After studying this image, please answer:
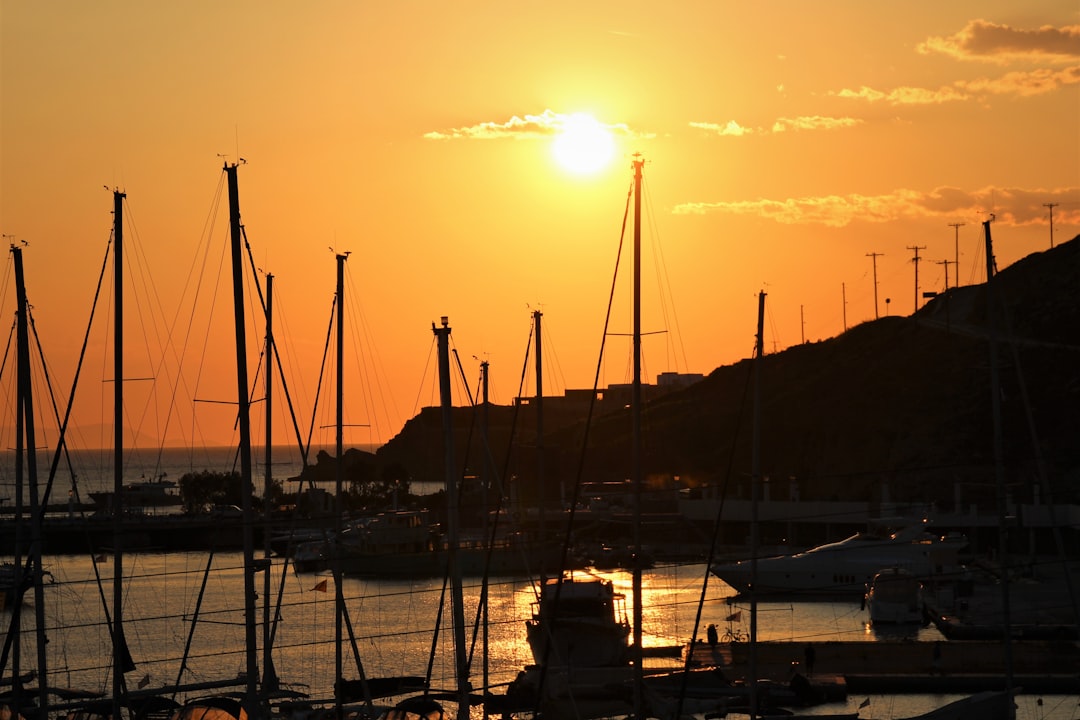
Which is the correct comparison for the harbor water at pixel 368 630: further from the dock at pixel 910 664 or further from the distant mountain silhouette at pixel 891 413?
the distant mountain silhouette at pixel 891 413

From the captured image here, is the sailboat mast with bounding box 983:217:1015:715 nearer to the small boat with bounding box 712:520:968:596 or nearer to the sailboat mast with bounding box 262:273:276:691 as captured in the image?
the sailboat mast with bounding box 262:273:276:691

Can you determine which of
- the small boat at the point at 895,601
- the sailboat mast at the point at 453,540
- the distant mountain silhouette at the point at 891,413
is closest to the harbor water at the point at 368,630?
the small boat at the point at 895,601

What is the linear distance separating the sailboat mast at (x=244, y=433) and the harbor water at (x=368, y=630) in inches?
277

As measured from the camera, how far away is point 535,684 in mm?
32781

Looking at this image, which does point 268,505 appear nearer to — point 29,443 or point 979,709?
point 29,443

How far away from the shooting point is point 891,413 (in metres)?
109

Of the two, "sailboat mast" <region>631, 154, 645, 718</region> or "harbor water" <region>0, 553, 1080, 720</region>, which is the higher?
"sailboat mast" <region>631, 154, 645, 718</region>

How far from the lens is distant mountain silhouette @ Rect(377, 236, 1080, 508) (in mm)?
97125

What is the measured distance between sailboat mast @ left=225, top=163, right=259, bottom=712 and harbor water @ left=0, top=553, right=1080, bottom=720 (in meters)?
7.05

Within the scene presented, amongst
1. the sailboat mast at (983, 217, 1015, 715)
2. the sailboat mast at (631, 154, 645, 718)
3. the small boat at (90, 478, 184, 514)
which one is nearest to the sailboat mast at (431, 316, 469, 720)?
the sailboat mast at (631, 154, 645, 718)

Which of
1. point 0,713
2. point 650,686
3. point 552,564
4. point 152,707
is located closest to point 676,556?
point 552,564

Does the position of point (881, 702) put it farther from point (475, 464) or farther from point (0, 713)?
point (475, 464)

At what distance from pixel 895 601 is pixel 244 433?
33201 millimetres

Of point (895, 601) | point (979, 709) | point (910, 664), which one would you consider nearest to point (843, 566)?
point (895, 601)
